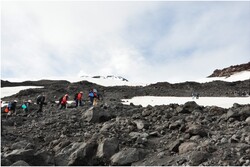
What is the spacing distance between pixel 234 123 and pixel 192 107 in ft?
14.3

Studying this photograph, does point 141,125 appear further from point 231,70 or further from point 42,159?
point 231,70

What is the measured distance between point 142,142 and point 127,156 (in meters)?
1.20

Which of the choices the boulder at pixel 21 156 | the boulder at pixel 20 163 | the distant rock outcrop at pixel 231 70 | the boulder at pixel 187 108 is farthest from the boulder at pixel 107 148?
the distant rock outcrop at pixel 231 70

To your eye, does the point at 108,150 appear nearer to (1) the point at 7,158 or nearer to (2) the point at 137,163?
(2) the point at 137,163

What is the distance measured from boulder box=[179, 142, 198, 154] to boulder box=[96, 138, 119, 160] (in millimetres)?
2147

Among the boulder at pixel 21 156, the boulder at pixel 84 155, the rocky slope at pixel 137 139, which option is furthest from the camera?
the boulder at pixel 84 155

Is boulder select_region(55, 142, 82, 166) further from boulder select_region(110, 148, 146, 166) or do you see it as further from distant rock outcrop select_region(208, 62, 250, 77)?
distant rock outcrop select_region(208, 62, 250, 77)

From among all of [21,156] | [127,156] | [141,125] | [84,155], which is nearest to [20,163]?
[21,156]

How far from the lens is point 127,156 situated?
33.0 feet

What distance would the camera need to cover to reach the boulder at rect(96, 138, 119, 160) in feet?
33.7

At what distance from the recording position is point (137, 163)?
386 inches

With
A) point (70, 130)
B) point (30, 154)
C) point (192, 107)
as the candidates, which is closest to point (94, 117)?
point (70, 130)

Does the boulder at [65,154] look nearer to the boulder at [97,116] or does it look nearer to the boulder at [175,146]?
the boulder at [175,146]

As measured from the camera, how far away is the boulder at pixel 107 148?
33.7 ft
